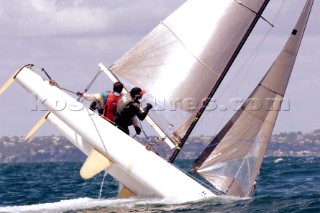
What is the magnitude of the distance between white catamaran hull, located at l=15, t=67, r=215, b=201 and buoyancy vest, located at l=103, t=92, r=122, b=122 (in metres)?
0.34

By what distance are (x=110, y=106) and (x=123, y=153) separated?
110 centimetres

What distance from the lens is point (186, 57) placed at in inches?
636

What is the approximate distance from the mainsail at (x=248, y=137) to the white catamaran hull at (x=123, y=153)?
0.97 meters

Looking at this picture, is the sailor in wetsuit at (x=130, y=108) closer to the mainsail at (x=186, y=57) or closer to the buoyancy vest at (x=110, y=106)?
the buoyancy vest at (x=110, y=106)

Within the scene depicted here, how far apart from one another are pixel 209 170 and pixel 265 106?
5.59 ft

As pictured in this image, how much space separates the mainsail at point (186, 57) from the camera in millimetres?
16109

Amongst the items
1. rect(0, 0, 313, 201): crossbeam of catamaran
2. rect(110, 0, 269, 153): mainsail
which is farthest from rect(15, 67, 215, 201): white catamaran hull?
rect(110, 0, 269, 153): mainsail

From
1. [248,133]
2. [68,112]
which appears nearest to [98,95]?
[68,112]

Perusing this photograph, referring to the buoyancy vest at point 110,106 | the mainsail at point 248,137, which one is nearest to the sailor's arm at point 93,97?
the buoyancy vest at point 110,106

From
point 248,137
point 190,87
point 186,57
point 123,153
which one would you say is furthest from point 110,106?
point 248,137

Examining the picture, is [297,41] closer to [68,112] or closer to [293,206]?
[293,206]

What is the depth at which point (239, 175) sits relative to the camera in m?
16.4

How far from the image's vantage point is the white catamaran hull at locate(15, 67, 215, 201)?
15.4m

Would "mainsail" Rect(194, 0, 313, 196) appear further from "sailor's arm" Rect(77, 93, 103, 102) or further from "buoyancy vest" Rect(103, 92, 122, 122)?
"sailor's arm" Rect(77, 93, 103, 102)
